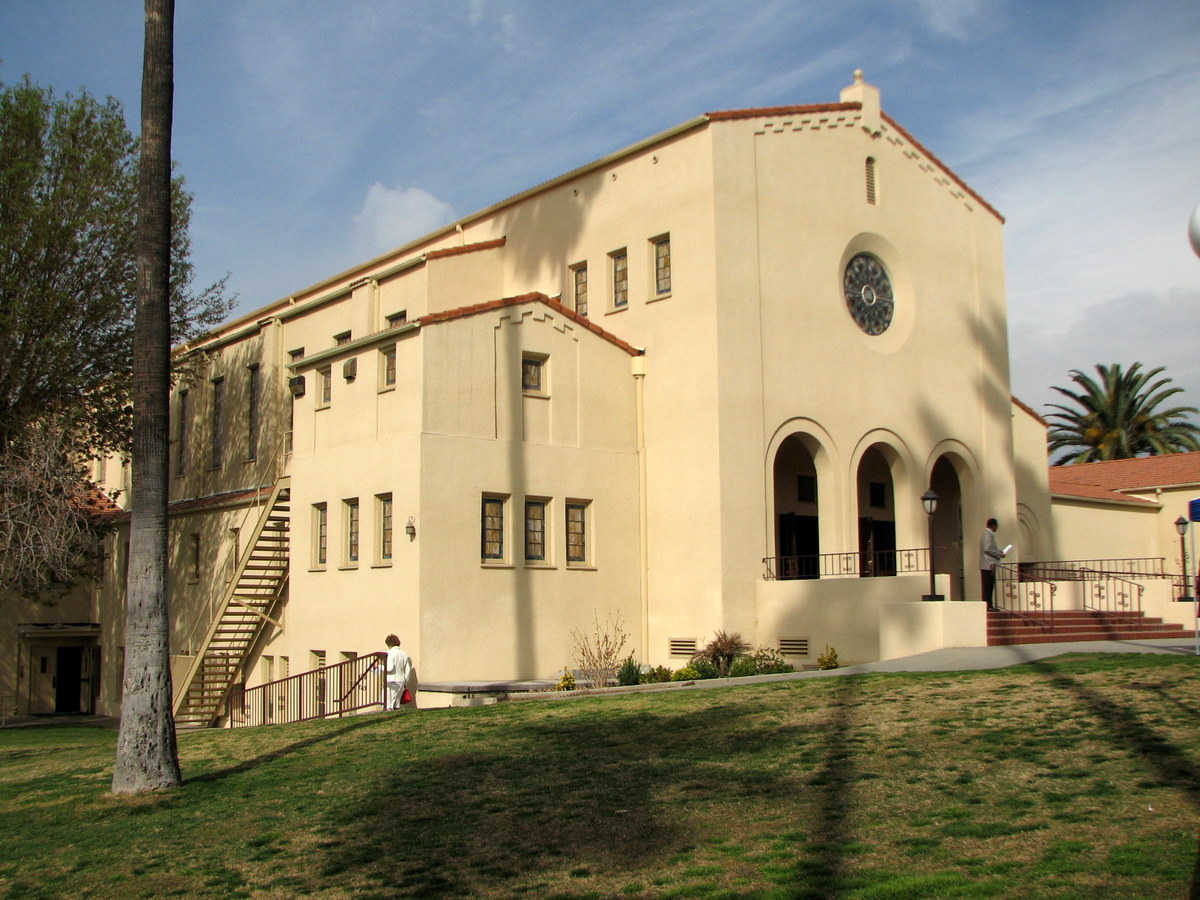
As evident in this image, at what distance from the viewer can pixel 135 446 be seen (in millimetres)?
13422

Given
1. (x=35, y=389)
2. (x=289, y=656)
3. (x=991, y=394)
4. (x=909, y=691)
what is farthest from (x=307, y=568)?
(x=991, y=394)

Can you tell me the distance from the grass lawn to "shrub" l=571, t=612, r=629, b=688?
21.9 ft

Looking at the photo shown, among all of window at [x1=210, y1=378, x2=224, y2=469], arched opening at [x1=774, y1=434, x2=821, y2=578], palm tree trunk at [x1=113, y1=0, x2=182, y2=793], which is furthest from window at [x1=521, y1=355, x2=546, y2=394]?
window at [x1=210, y1=378, x2=224, y2=469]

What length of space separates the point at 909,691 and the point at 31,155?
22.8m

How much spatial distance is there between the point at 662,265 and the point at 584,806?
56.9 ft

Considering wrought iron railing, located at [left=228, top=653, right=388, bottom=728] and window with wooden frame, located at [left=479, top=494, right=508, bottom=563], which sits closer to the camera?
wrought iron railing, located at [left=228, top=653, right=388, bottom=728]

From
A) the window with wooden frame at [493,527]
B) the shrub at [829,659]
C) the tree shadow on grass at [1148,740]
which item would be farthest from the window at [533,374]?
the tree shadow on grass at [1148,740]

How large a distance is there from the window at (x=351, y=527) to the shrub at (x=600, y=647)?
4755 mm

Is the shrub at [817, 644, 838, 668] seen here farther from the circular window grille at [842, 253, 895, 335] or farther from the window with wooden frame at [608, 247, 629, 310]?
the window with wooden frame at [608, 247, 629, 310]

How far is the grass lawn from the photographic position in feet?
26.2

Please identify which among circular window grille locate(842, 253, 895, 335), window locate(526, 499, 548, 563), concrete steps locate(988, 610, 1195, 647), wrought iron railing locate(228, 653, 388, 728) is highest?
circular window grille locate(842, 253, 895, 335)

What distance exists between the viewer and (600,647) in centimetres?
2397

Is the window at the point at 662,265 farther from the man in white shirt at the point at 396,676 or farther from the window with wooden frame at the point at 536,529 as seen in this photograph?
the man in white shirt at the point at 396,676

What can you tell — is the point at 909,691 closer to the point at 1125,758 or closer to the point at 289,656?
the point at 1125,758
